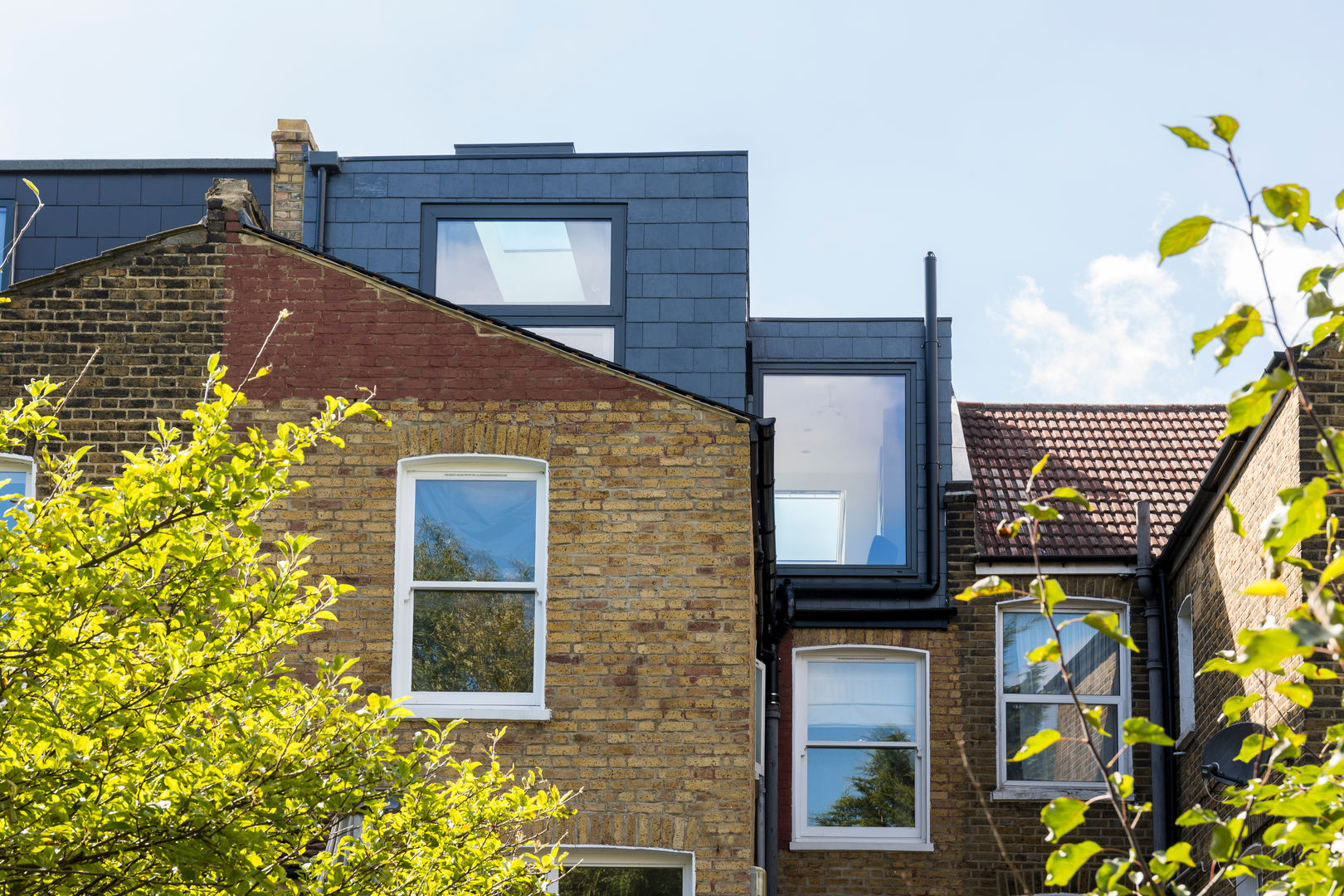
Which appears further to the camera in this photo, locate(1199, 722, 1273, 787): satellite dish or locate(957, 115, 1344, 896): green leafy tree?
locate(1199, 722, 1273, 787): satellite dish

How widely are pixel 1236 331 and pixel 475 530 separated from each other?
8.59 meters

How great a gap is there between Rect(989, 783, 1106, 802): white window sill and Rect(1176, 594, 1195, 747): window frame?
1.18 meters

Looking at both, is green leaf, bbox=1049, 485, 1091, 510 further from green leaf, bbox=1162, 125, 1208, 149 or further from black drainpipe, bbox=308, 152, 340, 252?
black drainpipe, bbox=308, 152, 340, 252

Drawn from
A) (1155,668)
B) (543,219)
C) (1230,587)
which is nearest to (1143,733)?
(1230,587)

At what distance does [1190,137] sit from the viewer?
9.53ft

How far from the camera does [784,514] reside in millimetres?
17531

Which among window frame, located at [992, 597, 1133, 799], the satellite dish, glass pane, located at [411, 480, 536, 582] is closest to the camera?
glass pane, located at [411, 480, 536, 582]

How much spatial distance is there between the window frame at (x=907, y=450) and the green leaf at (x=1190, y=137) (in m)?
14.3

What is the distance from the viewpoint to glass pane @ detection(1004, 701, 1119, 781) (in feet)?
53.7

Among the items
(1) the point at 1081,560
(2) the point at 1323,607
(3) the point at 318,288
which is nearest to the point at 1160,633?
(1) the point at 1081,560

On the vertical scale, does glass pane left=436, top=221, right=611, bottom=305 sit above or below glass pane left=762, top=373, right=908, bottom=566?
above

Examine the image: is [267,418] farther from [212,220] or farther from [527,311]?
[527,311]

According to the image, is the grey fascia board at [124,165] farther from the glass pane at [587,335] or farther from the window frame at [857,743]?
the window frame at [857,743]

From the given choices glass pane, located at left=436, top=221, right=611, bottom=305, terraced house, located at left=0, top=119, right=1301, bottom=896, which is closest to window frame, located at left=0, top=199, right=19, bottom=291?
terraced house, located at left=0, top=119, right=1301, bottom=896
